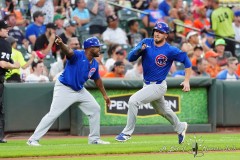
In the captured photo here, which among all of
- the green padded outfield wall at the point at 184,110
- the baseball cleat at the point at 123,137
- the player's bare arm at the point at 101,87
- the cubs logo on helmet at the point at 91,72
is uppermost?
the cubs logo on helmet at the point at 91,72

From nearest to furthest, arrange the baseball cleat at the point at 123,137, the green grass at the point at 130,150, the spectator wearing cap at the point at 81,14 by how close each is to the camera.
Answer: the green grass at the point at 130,150
the baseball cleat at the point at 123,137
the spectator wearing cap at the point at 81,14

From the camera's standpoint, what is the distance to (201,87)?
17.3 metres

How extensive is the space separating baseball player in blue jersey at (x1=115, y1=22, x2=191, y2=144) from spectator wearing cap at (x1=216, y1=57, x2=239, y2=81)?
516 centimetres

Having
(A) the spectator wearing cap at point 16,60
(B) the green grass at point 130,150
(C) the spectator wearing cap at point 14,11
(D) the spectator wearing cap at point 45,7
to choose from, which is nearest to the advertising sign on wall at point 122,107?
(A) the spectator wearing cap at point 16,60

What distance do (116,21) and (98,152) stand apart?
9.09 meters

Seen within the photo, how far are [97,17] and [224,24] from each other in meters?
3.60

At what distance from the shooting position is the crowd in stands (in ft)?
57.8

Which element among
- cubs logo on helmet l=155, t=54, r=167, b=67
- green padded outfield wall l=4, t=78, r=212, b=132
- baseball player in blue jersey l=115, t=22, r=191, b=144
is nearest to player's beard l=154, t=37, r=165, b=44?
baseball player in blue jersey l=115, t=22, r=191, b=144

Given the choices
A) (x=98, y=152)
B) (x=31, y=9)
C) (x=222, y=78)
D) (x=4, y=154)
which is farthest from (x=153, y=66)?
(x=31, y=9)

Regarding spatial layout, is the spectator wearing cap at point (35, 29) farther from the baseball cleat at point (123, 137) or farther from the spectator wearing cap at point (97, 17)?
the baseball cleat at point (123, 137)

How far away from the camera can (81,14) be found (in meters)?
20.5

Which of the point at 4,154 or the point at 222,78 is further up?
the point at 222,78

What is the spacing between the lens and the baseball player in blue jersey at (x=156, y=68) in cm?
1333

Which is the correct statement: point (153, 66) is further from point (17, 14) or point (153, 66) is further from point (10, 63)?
point (17, 14)
